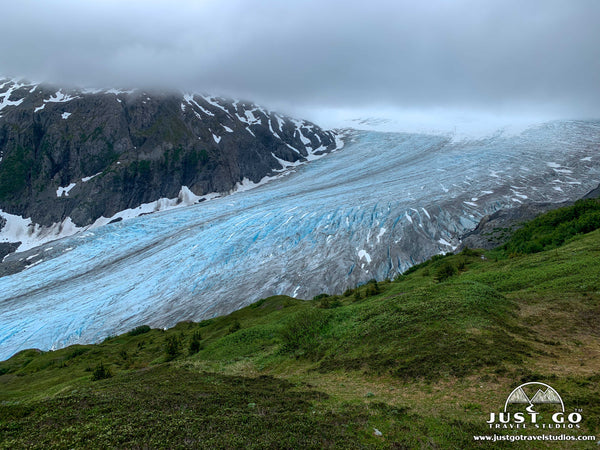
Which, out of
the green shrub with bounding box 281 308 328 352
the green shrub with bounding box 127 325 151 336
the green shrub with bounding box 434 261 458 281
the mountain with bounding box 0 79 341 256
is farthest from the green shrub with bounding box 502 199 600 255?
the mountain with bounding box 0 79 341 256

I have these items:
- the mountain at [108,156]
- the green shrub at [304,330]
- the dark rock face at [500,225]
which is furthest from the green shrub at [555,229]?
the mountain at [108,156]

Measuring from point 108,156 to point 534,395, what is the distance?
380 ft

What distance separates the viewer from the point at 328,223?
47.4 m

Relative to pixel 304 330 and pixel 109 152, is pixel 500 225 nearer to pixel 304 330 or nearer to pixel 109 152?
pixel 304 330

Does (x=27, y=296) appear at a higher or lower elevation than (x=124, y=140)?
lower

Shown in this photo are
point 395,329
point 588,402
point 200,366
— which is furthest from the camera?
point 200,366

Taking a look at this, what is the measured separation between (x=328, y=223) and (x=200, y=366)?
32.6 meters

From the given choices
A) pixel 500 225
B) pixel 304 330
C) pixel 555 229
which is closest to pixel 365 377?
pixel 304 330

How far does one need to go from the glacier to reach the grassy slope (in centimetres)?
1584

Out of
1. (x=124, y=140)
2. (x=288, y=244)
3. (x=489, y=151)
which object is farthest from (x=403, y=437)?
(x=124, y=140)

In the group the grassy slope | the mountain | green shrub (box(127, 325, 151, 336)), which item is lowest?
green shrub (box(127, 325, 151, 336))

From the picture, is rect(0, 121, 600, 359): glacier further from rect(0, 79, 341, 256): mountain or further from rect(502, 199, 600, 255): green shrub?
rect(0, 79, 341, 256): mountain

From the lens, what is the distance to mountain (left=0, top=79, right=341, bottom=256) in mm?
90444

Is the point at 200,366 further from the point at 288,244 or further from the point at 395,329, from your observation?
the point at 288,244
